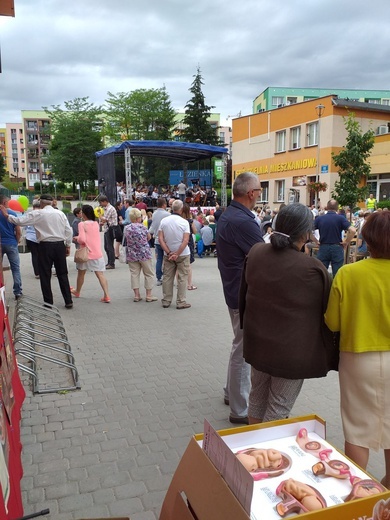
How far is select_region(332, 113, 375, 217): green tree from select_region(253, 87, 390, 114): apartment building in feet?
141

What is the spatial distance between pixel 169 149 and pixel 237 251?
20791 millimetres

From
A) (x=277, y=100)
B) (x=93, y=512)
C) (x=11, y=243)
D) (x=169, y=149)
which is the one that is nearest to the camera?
(x=93, y=512)

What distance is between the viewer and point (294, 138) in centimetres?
3291

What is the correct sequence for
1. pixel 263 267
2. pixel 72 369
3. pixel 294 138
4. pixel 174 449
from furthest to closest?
pixel 294 138, pixel 72 369, pixel 174 449, pixel 263 267

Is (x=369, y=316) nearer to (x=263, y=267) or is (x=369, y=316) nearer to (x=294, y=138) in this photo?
(x=263, y=267)

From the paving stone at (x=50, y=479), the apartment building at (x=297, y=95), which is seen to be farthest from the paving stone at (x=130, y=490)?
the apartment building at (x=297, y=95)

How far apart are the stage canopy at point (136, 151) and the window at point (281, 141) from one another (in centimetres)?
1072

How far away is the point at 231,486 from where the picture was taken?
4.80 feet

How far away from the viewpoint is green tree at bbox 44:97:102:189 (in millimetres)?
49531

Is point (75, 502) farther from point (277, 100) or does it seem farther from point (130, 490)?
point (277, 100)

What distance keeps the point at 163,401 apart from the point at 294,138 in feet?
103

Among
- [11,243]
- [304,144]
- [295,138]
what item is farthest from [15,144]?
[11,243]

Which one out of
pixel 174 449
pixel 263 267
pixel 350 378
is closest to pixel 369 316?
pixel 350 378

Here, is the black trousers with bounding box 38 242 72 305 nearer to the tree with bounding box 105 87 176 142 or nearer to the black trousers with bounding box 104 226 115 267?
the black trousers with bounding box 104 226 115 267
